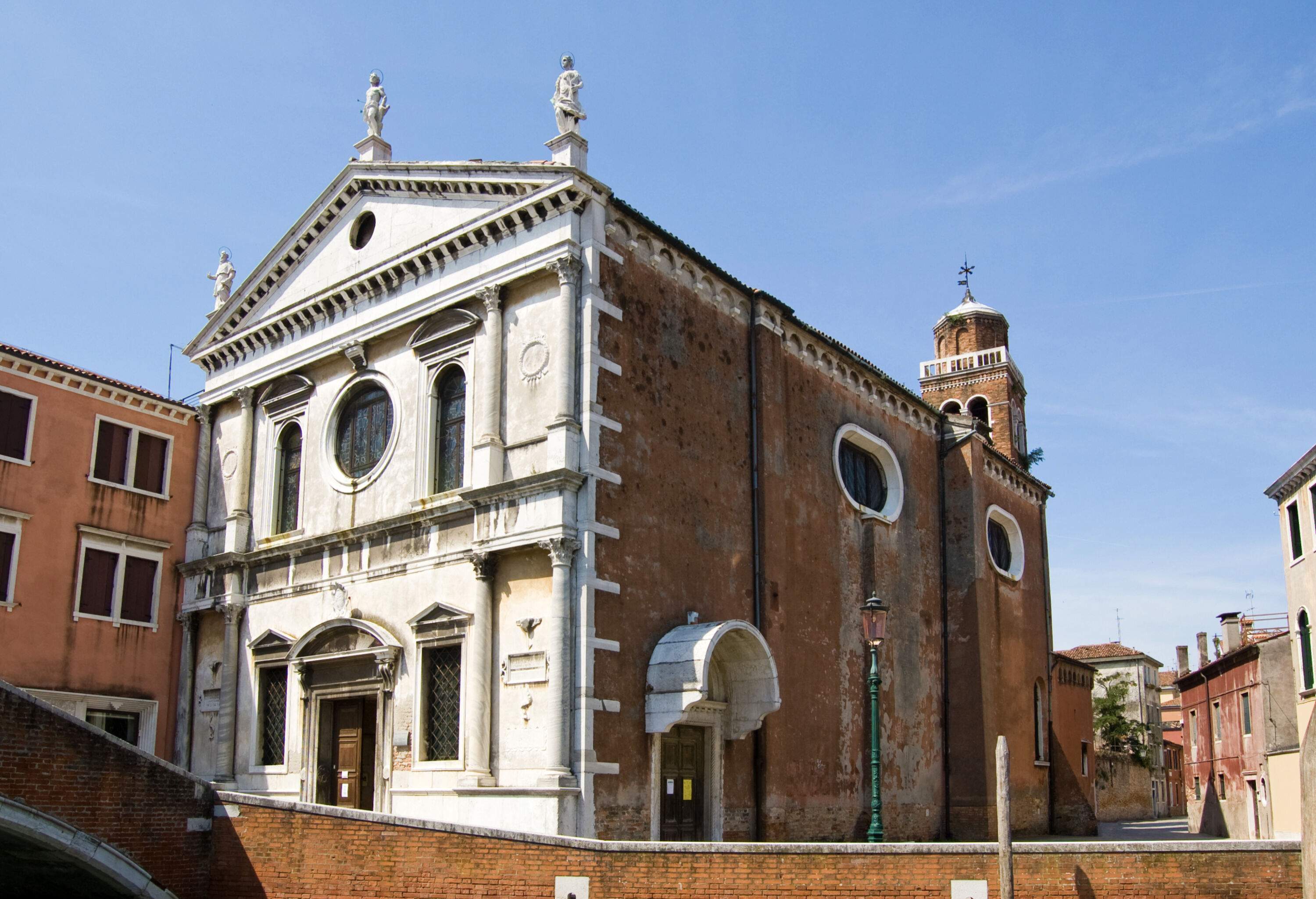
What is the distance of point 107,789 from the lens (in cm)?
1444

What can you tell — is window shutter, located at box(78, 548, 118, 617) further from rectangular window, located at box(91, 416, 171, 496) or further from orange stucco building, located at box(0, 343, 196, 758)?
rectangular window, located at box(91, 416, 171, 496)

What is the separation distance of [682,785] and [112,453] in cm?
1238

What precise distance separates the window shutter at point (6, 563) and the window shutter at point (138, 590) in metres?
2.02

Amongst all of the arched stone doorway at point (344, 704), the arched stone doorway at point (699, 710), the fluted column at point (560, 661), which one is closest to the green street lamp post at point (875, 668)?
the arched stone doorway at point (699, 710)

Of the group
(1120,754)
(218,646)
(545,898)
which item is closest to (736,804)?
(545,898)

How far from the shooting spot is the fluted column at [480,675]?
16.3m

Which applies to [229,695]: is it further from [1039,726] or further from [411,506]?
[1039,726]

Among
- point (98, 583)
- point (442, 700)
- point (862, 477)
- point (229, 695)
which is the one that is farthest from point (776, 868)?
point (98, 583)

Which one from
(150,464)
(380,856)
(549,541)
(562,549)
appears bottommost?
(380,856)

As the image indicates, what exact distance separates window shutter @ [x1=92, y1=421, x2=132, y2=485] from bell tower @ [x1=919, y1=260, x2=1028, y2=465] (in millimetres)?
21939

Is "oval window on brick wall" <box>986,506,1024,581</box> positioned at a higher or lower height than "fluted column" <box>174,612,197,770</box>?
higher

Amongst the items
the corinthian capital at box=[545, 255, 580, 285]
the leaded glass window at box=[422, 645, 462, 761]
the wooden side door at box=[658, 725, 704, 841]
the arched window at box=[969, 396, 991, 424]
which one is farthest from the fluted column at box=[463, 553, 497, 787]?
the arched window at box=[969, 396, 991, 424]

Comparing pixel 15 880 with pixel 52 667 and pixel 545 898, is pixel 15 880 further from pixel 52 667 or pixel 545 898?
pixel 545 898

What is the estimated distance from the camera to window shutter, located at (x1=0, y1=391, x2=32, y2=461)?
814 inches
